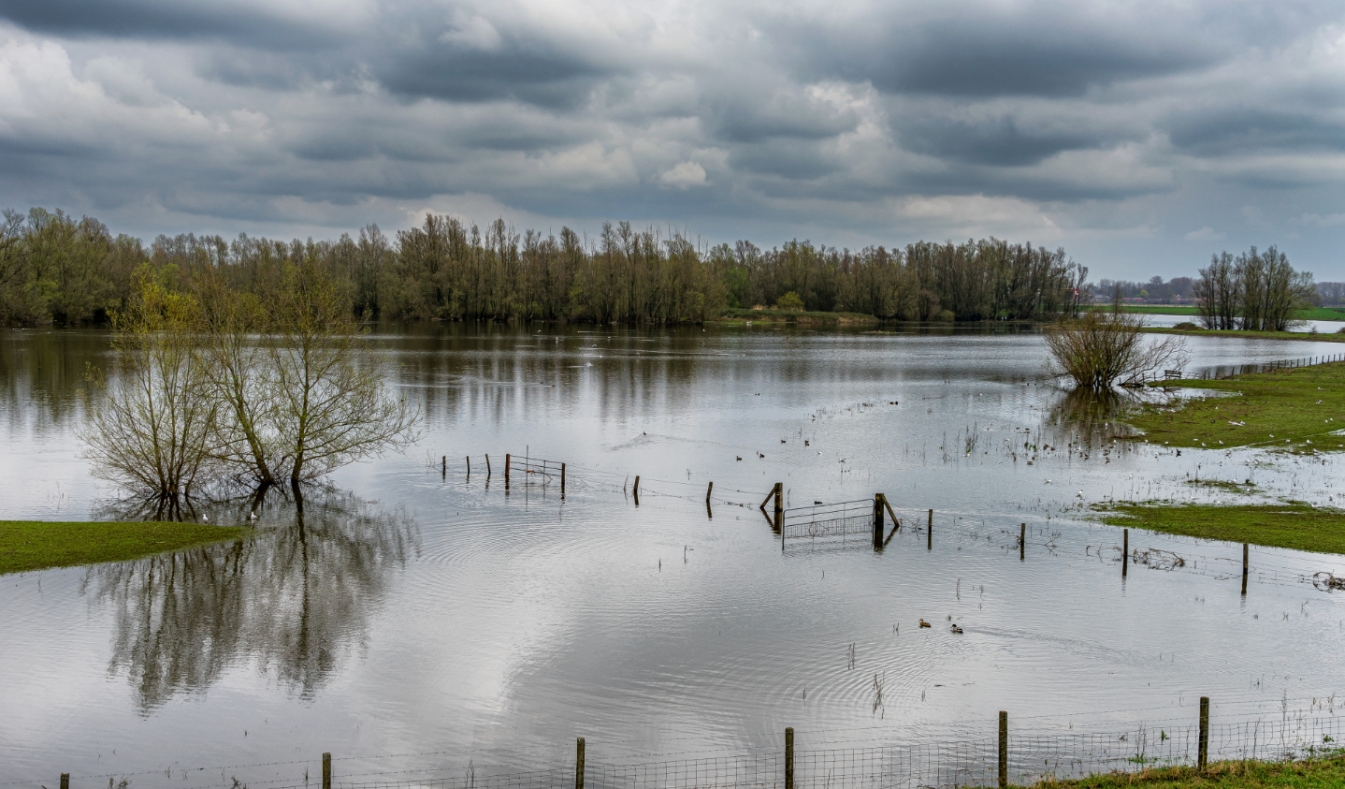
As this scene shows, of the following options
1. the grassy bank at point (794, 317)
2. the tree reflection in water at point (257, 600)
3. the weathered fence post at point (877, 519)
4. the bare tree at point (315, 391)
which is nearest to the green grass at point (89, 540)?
the tree reflection in water at point (257, 600)

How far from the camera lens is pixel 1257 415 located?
5578cm

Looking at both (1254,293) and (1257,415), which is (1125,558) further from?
(1254,293)

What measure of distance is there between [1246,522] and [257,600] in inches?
1240

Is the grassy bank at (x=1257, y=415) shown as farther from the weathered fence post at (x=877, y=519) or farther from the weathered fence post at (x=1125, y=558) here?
the weathered fence post at (x=877, y=519)

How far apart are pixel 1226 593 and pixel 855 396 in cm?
4464

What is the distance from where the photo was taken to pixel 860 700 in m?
19.8

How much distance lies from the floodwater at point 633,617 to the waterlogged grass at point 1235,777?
364 cm

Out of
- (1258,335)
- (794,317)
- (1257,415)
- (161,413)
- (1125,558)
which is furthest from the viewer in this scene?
(794,317)

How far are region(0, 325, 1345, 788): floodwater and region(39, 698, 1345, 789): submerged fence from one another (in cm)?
24

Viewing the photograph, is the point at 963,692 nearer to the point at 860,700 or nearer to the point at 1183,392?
the point at 860,700

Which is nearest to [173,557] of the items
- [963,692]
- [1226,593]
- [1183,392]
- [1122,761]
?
[963,692]

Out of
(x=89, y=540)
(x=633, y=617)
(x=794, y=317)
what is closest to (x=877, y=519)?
(x=633, y=617)

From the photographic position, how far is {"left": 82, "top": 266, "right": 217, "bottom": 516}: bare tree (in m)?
35.4

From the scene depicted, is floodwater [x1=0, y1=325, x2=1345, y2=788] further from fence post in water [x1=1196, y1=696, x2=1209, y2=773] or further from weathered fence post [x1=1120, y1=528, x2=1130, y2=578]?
fence post in water [x1=1196, y1=696, x2=1209, y2=773]
